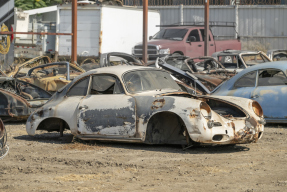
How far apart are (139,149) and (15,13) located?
17.5m

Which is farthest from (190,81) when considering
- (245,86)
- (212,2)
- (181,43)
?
(212,2)

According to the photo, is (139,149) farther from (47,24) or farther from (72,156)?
(47,24)

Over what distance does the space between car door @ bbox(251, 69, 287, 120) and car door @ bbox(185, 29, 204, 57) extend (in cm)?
1120

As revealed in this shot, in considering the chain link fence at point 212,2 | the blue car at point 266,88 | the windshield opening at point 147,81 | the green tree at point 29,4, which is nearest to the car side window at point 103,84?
the windshield opening at point 147,81

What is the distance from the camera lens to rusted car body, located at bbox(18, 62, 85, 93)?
502 inches

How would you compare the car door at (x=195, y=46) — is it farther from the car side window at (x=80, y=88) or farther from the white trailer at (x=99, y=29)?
the car side window at (x=80, y=88)

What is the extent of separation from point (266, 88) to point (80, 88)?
3.75m

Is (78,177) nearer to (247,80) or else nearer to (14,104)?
(14,104)

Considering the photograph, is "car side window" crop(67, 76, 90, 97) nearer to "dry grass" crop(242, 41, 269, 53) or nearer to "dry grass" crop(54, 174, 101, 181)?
"dry grass" crop(54, 174, 101, 181)

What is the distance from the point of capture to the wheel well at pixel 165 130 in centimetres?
793

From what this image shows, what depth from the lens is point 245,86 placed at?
10.6 m

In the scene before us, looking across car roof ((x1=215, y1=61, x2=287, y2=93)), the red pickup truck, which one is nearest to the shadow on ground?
car roof ((x1=215, y1=61, x2=287, y2=93))

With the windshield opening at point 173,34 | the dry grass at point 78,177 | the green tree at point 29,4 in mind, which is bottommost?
the dry grass at point 78,177

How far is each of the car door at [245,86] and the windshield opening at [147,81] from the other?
7.07 feet
